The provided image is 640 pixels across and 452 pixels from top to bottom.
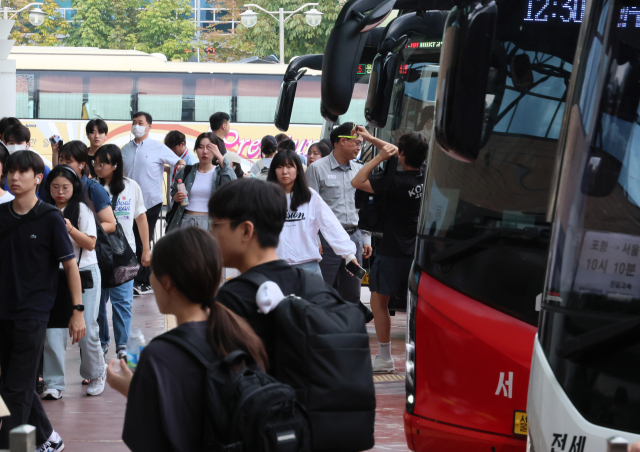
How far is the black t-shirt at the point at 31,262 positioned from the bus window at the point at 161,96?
2128 centimetres

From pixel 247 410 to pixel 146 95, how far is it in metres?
24.6

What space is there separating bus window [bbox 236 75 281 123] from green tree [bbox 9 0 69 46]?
1557cm

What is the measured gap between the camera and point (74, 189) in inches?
255

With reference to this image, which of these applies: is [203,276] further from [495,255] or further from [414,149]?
[414,149]

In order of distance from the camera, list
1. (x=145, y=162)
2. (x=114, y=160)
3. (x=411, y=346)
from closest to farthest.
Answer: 1. (x=411, y=346)
2. (x=114, y=160)
3. (x=145, y=162)

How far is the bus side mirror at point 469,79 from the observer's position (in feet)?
10.7

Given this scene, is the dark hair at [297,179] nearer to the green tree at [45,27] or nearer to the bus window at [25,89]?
the bus window at [25,89]

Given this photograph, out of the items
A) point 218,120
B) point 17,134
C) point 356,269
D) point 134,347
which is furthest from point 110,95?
point 134,347

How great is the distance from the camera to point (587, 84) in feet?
10.1

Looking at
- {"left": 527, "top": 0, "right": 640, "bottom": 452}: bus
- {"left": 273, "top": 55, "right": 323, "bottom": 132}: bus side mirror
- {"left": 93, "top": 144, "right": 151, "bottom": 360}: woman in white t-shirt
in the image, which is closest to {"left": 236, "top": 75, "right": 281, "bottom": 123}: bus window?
{"left": 273, "top": 55, "right": 323, "bottom": 132}: bus side mirror

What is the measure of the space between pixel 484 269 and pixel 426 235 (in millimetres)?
489

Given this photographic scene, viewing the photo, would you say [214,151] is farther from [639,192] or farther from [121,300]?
[639,192]

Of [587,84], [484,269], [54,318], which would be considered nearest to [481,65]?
[587,84]

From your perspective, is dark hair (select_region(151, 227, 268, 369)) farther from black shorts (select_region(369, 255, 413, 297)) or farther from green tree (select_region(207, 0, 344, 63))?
green tree (select_region(207, 0, 344, 63))
